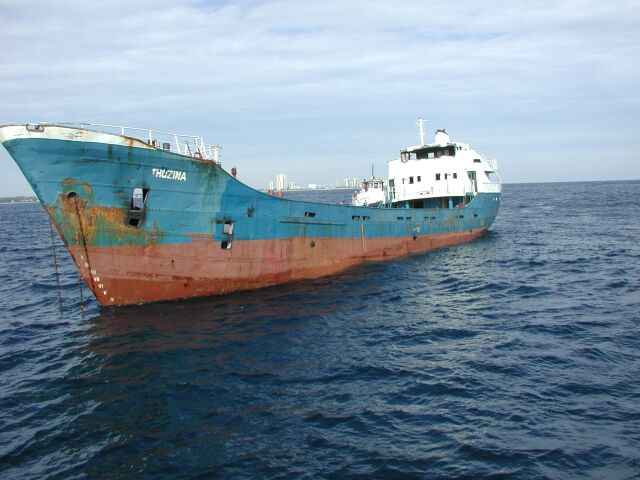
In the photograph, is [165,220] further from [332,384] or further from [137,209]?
[332,384]

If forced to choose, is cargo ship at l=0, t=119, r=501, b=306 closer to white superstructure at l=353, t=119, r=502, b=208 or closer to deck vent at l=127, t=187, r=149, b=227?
deck vent at l=127, t=187, r=149, b=227

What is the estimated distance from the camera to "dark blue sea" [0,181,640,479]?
7703 mm

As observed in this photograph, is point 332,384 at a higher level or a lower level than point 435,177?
lower

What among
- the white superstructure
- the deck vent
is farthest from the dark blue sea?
the white superstructure

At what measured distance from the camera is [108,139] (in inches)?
571

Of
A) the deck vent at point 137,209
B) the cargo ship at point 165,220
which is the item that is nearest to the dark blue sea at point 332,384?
the cargo ship at point 165,220

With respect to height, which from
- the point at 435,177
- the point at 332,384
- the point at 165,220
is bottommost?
the point at 332,384

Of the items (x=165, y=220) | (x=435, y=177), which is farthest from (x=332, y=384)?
(x=435, y=177)

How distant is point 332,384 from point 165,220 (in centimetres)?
895

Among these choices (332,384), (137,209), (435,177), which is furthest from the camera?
(435,177)

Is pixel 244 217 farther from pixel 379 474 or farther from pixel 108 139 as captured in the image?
pixel 379 474

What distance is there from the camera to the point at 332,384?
1041 cm

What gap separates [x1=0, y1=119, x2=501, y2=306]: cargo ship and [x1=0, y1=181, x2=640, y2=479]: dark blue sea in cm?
107

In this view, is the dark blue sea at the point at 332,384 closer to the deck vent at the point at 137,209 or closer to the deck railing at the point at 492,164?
the deck vent at the point at 137,209
